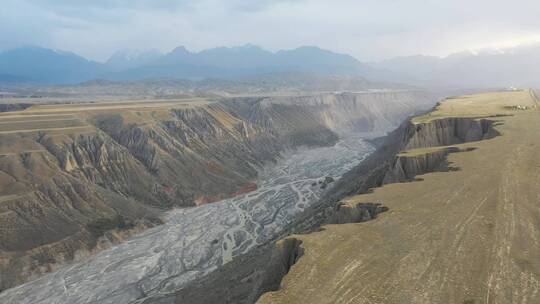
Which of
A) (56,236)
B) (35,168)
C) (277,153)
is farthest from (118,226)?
(277,153)

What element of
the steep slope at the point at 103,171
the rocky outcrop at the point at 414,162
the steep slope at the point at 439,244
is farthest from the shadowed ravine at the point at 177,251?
the steep slope at the point at 439,244

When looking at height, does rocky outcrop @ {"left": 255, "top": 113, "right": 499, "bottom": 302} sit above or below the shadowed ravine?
above

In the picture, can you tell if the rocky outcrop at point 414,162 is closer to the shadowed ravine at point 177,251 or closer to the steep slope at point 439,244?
the steep slope at point 439,244

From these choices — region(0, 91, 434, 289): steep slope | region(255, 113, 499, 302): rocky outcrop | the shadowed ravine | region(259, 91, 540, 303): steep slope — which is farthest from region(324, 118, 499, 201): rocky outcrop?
region(0, 91, 434, 289): steep slope

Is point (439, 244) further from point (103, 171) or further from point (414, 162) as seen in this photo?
point (103, 171)

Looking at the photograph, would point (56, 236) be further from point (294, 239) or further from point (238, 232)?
point (294, 239)

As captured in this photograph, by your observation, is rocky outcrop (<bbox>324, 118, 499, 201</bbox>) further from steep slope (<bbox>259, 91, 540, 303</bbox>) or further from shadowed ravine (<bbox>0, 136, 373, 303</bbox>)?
shadowed ravine (<bbox>0, 136, 373, 303</bbox>)

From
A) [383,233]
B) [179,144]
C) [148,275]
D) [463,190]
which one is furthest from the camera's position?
[179,144]
